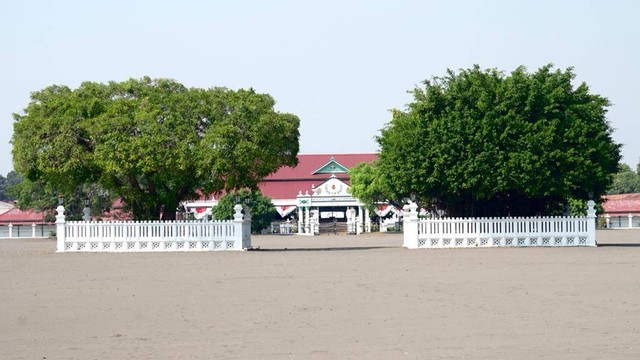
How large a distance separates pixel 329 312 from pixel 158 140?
85.7 feet

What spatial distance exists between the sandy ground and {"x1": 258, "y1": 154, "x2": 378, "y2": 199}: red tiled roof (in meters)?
78.3

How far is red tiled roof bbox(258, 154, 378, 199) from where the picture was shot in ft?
348

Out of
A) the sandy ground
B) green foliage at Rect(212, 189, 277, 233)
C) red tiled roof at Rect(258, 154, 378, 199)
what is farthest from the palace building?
the sandy ground

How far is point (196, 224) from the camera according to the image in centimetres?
4150

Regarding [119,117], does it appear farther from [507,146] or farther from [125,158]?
[507,146]

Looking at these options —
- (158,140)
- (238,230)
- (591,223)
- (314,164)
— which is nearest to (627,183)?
(314,164)

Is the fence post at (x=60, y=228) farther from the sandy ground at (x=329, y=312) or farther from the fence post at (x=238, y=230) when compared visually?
the sandy ground at (x=329, y=312)

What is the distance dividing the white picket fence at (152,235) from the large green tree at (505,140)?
635cm

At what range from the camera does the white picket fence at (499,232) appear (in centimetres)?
4072

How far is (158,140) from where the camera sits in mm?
40844

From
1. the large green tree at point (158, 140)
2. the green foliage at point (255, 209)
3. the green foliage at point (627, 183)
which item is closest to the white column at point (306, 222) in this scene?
the green foliage at point (255, 209)

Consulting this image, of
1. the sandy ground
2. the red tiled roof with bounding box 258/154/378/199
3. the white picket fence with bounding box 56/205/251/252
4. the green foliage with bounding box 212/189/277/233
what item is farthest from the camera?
the red tiled roof with bounding box 258/154/378/199

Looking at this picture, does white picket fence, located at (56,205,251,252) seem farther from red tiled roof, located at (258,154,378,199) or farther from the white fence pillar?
red tiled roof, located at (258,154,378,199)

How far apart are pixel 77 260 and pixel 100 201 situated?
46354mm
